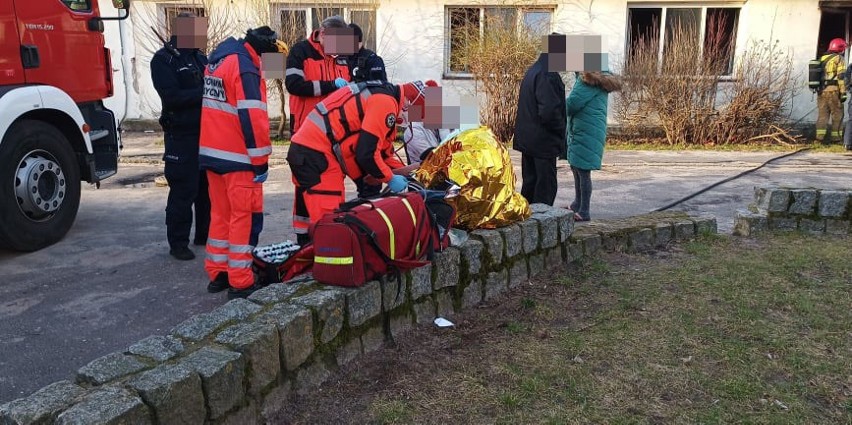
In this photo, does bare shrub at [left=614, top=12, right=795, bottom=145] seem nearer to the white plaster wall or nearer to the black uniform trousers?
the white plaster wall

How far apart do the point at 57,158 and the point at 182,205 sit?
1.50 m

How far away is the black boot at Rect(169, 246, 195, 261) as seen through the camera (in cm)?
540

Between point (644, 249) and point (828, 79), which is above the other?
point (828, 79)

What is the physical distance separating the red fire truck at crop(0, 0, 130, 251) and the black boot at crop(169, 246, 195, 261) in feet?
4.08

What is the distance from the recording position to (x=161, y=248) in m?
5.77

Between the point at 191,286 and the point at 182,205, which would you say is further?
the point at 182,205

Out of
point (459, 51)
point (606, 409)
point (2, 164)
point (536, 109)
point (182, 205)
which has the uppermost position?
point (459, 51)

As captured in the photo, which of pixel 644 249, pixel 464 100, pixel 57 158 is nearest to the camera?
pixel 464 100

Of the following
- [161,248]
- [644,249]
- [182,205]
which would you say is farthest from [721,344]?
[161,248]

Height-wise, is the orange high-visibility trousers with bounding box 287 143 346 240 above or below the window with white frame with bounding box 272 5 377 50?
below

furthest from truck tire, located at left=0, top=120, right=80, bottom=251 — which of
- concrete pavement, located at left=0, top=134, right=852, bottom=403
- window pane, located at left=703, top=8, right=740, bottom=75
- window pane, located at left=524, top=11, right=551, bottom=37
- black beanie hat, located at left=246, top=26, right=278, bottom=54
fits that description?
window pane, located at left=703, top=8, right=740, bottom=75

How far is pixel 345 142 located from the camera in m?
4.14

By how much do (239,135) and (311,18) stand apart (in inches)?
402

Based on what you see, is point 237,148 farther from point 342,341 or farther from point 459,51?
point 459,51
